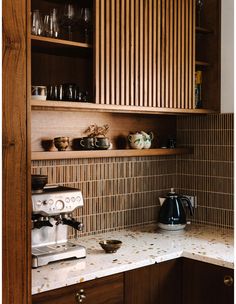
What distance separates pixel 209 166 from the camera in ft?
10.9

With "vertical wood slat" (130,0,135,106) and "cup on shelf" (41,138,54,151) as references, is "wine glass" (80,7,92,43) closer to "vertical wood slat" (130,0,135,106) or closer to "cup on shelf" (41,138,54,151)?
"vertical wood slat" (130,0,135,106)

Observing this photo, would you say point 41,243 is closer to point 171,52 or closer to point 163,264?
point 163,264

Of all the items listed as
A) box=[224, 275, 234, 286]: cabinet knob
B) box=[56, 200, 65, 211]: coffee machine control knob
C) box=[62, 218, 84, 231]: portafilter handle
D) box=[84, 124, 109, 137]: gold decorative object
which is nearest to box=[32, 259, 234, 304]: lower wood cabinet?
box=[224, 275, 234, 286]: cabinet knob

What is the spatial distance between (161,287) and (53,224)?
26.5 inches

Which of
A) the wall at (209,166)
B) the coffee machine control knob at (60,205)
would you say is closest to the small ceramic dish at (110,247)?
the coffee machine control knob at (60,205)

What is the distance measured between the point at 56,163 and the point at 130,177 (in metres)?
0.60

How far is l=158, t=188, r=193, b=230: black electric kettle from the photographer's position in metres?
3.15

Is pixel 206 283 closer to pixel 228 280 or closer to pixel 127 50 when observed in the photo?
pixel 228 280

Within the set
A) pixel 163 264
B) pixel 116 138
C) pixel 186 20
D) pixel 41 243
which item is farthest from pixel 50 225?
pixel 186 20

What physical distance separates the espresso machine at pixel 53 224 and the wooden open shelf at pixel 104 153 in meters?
0.18

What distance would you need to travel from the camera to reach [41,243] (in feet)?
8.17

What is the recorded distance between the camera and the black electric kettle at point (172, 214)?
315cm

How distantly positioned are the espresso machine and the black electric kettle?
783 millimetres

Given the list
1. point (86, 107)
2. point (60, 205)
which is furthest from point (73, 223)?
point (86, 107)
